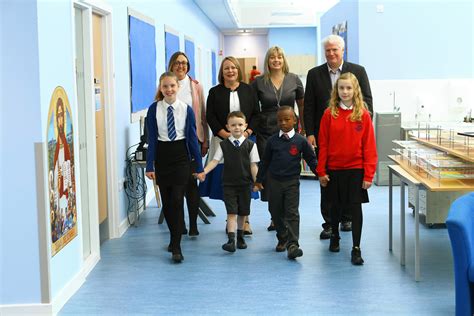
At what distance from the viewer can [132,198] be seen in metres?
6.66

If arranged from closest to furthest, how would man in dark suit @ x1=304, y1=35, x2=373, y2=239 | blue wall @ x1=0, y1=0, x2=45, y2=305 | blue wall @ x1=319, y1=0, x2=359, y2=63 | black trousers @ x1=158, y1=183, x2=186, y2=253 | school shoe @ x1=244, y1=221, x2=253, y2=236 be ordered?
blue wall @ x1=0, y1=0, x2=45, y2=305
black trousers @ x1=158, y1=183, x2=186, y2=253
man in dark suit @ x1=304, y1=35, x2=373, y2=239
school shoe @ x1=244, y1=221, x2=253, y2=236
blue wall @ x1=319, y1=0, x2=359, y2=63

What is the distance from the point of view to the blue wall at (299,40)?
23297 millimetres

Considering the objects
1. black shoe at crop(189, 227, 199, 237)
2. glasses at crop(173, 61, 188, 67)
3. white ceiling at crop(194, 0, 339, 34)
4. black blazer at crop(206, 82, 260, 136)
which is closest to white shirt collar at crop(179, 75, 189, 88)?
glasses at crop(173, 61, 188, 67)

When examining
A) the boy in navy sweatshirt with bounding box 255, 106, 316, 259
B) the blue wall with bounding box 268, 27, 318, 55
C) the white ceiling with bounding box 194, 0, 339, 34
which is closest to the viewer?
the boy in navy sweatshirt with bounding box 255, 106, 316, 259

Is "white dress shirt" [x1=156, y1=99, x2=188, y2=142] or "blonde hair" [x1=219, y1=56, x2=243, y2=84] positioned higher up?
"blonde hair" [x1=219, y1=56, x2=243, y2=84]

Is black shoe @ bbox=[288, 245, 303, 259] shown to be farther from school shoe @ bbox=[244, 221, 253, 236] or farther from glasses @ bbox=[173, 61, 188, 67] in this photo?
glasses @ bbox=[173, 61, 188, 67]

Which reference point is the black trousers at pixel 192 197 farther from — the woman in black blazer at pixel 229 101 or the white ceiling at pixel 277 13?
the white ceiling at pixel 277 13

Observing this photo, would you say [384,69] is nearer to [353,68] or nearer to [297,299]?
[353,68]

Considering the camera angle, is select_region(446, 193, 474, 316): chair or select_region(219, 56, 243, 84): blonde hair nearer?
select_region(446, 193, 474, 316): chair

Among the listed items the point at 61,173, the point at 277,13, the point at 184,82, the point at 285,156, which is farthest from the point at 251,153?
the point at 277,13

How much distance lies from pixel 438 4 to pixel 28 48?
681cm

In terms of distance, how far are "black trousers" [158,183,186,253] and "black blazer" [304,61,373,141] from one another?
4.02 ft

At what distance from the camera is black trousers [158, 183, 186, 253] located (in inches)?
206

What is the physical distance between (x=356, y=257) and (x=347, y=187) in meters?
0.51
